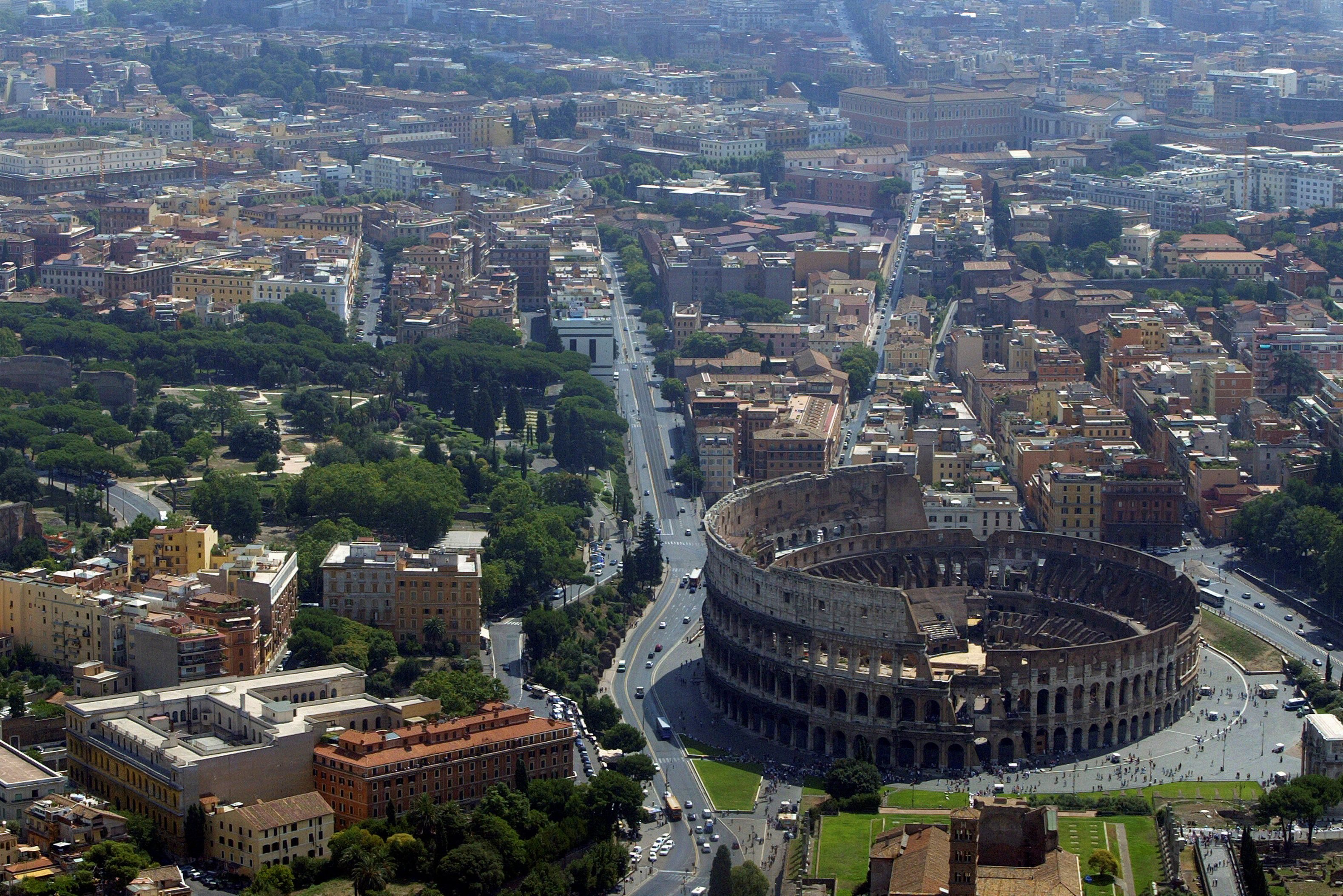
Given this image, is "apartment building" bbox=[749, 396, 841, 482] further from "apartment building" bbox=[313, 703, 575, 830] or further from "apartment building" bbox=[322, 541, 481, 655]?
"apartment building" bbox=[313, 703, 575, 830]

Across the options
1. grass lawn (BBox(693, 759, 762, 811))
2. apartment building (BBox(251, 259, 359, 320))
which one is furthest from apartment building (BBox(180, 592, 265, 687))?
apartment building (BBox(251, 259, 359, 320))

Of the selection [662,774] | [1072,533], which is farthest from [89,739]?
[1072,533]

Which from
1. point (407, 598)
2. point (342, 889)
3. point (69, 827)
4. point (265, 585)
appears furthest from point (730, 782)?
point (69, 827)

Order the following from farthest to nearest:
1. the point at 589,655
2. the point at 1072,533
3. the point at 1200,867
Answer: the point at 1072,533
the point at 589,655
the point at 1200,867

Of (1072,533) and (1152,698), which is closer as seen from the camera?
(1152,698)

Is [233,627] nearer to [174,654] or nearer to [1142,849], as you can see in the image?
[174,654]

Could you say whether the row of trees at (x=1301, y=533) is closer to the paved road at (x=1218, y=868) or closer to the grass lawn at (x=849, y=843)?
the paved road at (x=1218, y=868)

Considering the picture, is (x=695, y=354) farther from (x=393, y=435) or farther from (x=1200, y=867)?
(x=1200, y=867)
